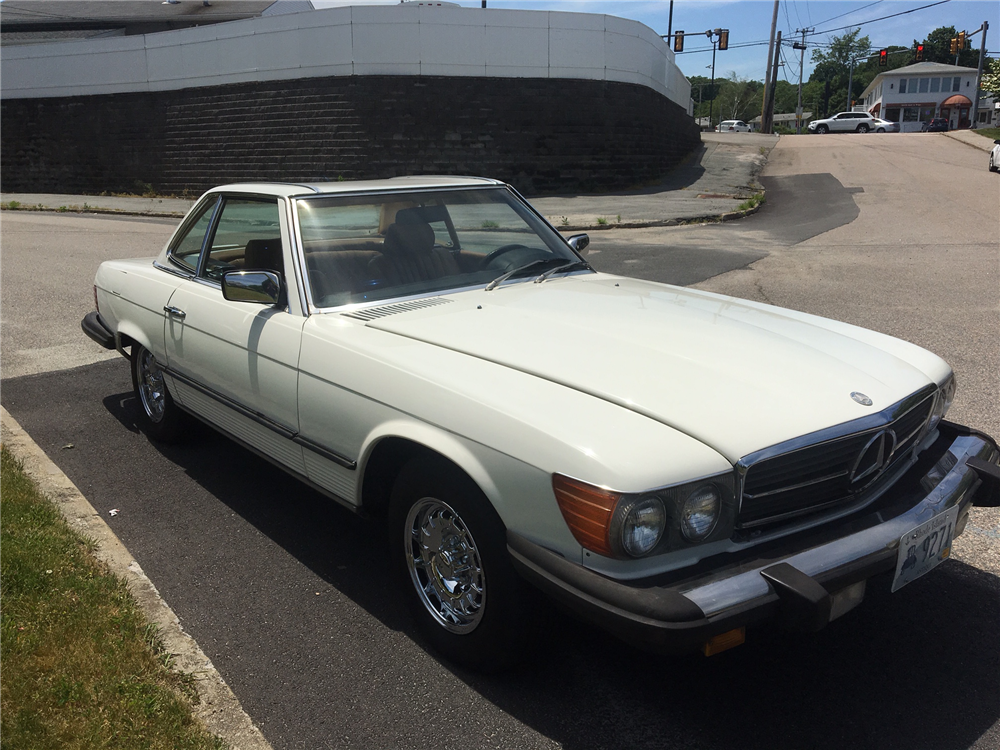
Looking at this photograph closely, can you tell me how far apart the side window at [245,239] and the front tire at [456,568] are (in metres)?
1.47

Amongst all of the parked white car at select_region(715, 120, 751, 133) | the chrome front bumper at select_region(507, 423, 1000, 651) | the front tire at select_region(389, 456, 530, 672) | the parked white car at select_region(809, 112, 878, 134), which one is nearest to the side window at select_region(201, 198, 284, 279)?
the front tire at select_region(389, 456, 530, 672)

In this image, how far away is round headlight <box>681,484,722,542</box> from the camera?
86.6 inches

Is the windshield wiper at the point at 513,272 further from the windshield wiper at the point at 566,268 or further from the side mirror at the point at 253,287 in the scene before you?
the side mirror at the point at 253,287

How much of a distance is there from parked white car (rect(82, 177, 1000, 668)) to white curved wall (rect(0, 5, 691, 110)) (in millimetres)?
18078

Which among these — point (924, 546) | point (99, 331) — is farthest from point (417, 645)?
point (99, 331)

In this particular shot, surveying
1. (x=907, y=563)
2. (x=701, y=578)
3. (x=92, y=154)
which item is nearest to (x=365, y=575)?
(x=701, y=578)

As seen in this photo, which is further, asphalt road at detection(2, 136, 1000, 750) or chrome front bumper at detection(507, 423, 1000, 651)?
asphalt road at detection(2, 136, 1000, 750)

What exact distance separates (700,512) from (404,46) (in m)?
20.5

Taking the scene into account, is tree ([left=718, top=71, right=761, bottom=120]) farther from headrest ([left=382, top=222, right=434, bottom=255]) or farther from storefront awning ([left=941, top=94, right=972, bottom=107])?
headrest ([left=382, top=222, right=434, bottom=255])

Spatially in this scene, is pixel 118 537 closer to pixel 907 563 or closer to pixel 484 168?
pixel 907 563

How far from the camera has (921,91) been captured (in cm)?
7962

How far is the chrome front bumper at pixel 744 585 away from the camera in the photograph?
6.82 feet

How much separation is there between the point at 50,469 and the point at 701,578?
380cm

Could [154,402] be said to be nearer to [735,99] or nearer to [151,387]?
[151,387]
